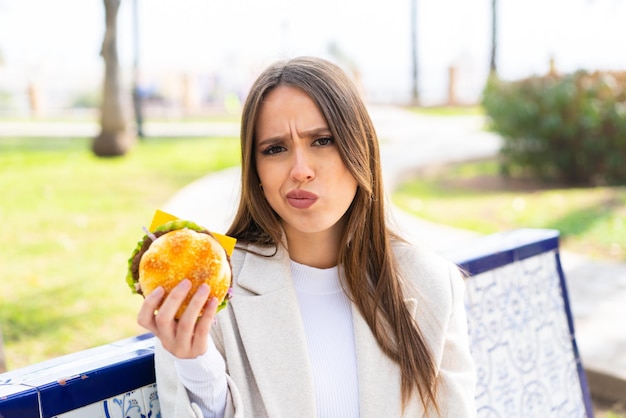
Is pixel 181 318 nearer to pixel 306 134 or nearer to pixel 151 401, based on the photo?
pixel 151 401

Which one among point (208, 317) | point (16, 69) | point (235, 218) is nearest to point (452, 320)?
point (235, 218)

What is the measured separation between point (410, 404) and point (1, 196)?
8.11 meters

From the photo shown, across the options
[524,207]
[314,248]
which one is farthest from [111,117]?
[314,248]

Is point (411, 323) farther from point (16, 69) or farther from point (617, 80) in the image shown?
point (16, 69)

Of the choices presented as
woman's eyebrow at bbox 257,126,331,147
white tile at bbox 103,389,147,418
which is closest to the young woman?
woman's eyebrow at bbox 257,126,331,147

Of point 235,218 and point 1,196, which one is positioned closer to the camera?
point 235,218

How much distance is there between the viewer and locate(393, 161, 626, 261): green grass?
23.8 ft

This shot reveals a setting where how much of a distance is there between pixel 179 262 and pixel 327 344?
0.68m

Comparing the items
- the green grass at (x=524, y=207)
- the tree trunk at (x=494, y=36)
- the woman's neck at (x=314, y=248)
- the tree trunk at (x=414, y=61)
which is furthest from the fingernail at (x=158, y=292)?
the tree trunk at (x=414, y=61)

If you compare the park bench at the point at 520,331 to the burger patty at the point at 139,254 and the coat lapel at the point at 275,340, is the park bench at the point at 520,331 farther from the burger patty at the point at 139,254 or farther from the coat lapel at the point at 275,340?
the burger patty at the point at 139,254

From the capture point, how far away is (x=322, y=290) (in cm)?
203

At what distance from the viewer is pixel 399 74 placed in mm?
37656

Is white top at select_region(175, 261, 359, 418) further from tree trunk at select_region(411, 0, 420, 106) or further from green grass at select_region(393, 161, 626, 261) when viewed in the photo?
tree trunk at select_region(411, 0, 420, 106)

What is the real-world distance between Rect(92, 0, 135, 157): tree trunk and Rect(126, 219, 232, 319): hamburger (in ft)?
37.6
